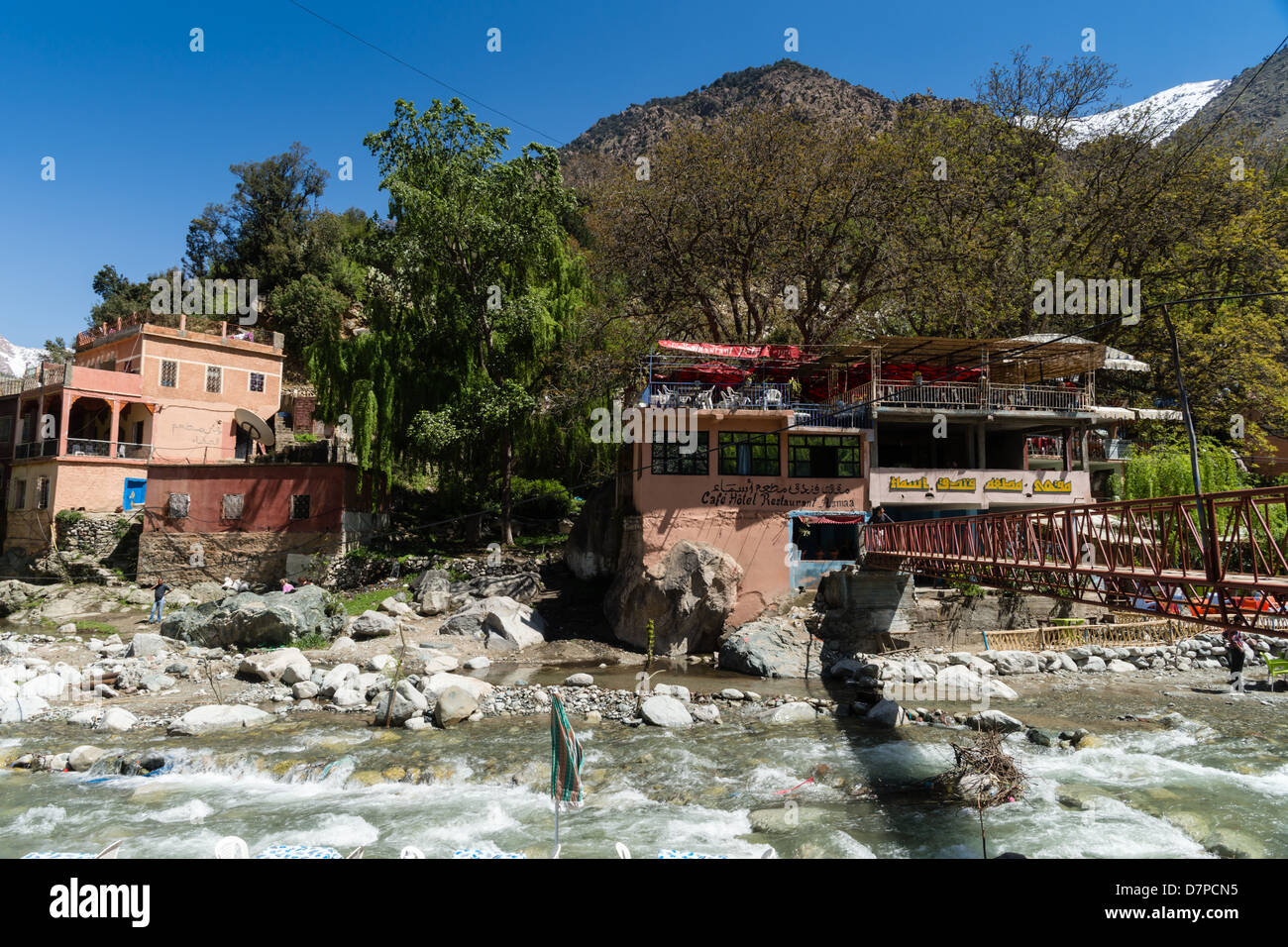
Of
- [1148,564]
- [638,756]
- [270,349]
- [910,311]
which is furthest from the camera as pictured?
[270,349]

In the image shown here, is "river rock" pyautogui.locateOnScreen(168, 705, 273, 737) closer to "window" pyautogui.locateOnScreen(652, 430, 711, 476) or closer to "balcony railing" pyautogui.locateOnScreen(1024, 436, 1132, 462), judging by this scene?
→ "window" pyautogui.locateOnScreen(652, 430, 711, 476)

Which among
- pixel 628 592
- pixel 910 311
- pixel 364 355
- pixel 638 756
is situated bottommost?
pixel 638 756

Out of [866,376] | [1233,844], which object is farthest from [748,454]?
[1233,844]

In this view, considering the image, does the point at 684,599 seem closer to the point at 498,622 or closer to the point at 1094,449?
the point at 498,622

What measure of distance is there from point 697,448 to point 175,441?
1014 inches

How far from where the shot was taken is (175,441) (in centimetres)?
3334

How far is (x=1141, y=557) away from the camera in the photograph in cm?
1444

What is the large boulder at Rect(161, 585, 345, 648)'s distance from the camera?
2095 cm

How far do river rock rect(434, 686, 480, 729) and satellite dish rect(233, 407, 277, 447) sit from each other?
80.3 feet

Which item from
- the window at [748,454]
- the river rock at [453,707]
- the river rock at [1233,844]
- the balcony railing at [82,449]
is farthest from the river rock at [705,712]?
the balcony railing at [82,449]
